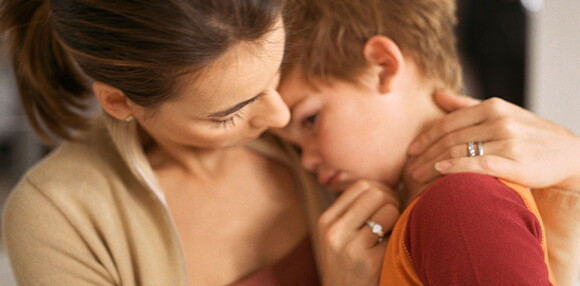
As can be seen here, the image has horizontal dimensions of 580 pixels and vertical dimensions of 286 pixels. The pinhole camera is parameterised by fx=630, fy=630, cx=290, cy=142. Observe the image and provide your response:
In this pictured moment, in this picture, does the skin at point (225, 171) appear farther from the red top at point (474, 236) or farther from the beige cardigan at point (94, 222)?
the red top at point (474, 236)

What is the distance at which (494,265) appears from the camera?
86 cm

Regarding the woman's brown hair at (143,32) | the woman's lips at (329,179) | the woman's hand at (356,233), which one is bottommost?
the woman's hand at (356,233)

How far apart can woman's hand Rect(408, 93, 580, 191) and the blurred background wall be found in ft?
5.42

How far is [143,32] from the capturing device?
817 millimetres

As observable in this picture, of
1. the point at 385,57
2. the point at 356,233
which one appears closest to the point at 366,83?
the point at 385,57

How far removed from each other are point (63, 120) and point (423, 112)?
673mm

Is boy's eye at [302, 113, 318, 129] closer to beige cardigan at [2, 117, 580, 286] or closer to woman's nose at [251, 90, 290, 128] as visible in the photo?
woman's nose at [251, 90, 290, 128]

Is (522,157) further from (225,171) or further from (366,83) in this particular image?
(225,171)

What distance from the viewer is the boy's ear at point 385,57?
1147 millimetres

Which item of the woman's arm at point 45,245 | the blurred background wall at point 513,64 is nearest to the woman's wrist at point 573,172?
the woman's arm at point 45,245

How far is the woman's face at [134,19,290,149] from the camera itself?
90cm

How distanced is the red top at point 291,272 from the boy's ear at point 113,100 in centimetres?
36

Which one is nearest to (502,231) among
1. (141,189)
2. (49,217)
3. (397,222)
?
(397,222)

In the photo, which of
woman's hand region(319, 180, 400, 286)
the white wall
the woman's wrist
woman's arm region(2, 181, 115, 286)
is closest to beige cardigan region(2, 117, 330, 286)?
woman's arm region(2, 181, 115, 286)
